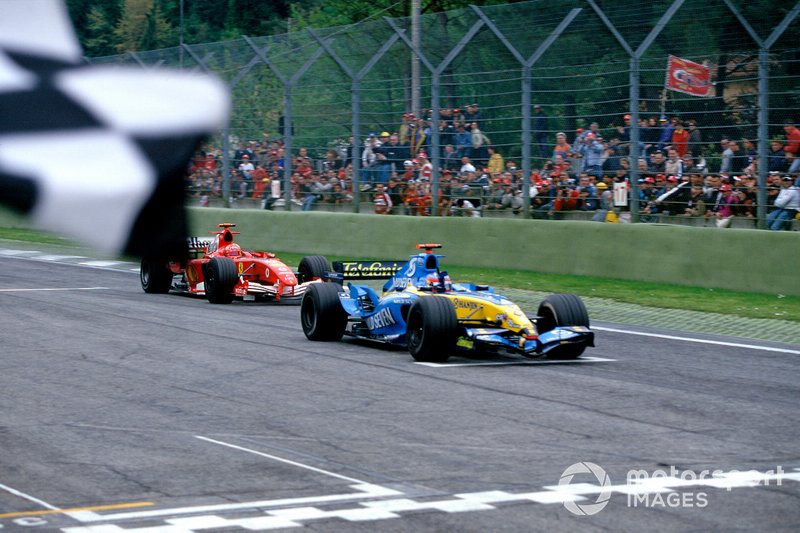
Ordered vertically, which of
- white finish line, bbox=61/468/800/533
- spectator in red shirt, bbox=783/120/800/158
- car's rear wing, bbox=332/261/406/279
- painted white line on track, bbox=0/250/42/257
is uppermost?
spectator in red shirt, bbox=783/120/800/158

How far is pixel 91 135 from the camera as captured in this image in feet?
5.55

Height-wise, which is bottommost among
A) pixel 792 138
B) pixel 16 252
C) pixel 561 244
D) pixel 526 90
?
pixel 16 252

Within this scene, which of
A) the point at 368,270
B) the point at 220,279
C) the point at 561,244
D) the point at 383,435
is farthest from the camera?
the point at 561,244

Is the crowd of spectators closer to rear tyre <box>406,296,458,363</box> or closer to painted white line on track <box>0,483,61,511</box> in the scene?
rear tyre <box>406,296,458,363</box>

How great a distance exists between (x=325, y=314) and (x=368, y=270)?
74cm

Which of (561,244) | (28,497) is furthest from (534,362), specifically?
(561,244)

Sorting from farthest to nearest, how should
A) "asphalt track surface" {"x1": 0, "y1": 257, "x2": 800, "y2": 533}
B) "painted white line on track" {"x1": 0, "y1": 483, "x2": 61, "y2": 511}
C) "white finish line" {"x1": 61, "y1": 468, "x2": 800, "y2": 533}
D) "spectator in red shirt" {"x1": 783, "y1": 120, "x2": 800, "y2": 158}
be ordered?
1. "spectator in red shirt" {"x1": 783, "y1": 120, "x2": 800, "y2": 158}
2. "painted white line on track" {"x1": 0, "y1": 483, "x2": 61, "y2": 511}
3. "asphalt track surface" {"x1": 0, "y1": 257, "x2": 800, "y2": 533}
4. "white finish line" {"x1": 61, "y1": 468, "x2": 800, "y2": 533}

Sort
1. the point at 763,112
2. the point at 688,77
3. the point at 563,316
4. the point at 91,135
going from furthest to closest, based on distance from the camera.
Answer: the point at 688,77 → the point at 763,112 → the point at 563,316 → the point at 91,135

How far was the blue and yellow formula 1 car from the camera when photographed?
11.6m

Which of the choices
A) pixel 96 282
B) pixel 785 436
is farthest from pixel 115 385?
pixel 96 282

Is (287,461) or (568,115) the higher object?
(568,115)

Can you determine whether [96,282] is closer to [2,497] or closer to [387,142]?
[387,142]

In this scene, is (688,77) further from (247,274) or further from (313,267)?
(247,274)

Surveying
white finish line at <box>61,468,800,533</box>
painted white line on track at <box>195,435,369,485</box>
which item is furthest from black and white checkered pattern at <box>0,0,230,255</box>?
painted white line on track at <box>195,435,369,485</box>
